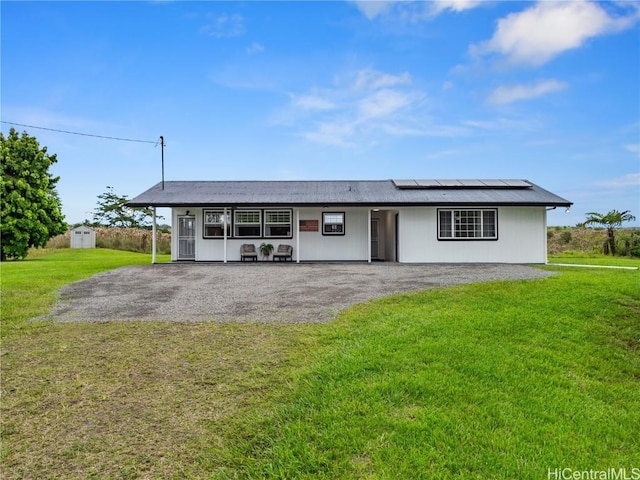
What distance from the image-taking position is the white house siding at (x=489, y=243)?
A: 14859mm

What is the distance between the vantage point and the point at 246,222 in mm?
15828

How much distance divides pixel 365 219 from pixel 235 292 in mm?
8707

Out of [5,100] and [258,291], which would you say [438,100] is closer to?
[258,291]

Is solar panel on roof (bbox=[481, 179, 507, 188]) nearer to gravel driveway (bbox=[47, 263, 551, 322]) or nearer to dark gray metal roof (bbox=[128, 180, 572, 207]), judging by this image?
dark gray metal roof (bbox=[128, 180, 572, 207])

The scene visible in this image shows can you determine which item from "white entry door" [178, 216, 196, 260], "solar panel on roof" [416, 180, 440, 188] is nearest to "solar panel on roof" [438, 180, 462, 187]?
"solar panel on roof" [416, 180, 440, 188]

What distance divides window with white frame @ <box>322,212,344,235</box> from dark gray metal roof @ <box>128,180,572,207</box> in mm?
827

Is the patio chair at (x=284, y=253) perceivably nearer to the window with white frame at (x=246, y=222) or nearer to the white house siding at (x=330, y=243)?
the white house siding at (x=330, y=243)

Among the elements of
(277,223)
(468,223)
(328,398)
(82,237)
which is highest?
(277,223)

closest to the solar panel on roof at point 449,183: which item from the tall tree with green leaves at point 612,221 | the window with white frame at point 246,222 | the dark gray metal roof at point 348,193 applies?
the dark gray metal roof at point 348,193

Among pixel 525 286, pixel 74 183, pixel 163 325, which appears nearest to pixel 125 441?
pixel 163 325

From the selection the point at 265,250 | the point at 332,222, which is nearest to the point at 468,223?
the point at 332,222

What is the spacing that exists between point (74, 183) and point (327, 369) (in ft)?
82.3

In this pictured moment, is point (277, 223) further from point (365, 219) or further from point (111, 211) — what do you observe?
point (111, 211)

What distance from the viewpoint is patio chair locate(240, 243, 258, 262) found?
15320mm
